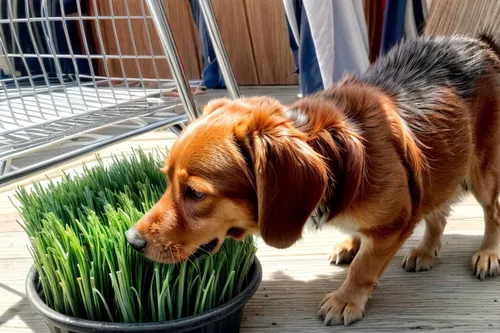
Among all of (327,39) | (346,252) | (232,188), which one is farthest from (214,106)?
(327,39)

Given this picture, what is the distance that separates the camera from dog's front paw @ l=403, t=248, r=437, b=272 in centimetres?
157

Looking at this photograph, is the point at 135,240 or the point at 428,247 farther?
the point at 428,247

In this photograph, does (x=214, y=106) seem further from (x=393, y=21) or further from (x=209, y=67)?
(x=209, y=67)

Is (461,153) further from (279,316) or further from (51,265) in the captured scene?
(51,265)

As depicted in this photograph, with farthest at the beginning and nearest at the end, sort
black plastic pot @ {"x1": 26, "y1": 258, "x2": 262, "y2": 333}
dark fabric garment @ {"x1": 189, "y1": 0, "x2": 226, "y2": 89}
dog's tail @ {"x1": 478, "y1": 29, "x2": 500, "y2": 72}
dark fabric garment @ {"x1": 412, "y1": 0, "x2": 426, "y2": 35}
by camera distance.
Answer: dark fabric garment @ {"x1": 189, "y1": 0, "x2": 226, "y2": 89}
dark fabric garment @ {"x1": 412, "y1": 0, "x2": 426, "y2": 35}
dog's tail @ {"x1": 478, "y1": 29, "x2": 500, "y2": 72}
black plastic pot @ {"x1": 26, "y1": 258, "x2": 262, "y2": 333}

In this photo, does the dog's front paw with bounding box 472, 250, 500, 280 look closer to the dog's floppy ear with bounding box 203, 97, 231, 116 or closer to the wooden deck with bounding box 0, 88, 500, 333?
the wooden deck with bounding box 0, 88, 500, 333

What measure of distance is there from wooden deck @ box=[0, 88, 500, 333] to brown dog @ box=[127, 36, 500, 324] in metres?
0.05

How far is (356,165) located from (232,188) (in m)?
0.27

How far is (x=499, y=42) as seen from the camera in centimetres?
159

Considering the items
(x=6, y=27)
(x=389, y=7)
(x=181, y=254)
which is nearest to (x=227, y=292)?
(x=181, y=254)

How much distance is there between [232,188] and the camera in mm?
1166

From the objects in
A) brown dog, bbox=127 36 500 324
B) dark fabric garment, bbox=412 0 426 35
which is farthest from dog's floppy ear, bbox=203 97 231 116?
dark fabric garment, bbox=412 0 426 35

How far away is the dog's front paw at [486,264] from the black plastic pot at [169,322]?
0.64 meters

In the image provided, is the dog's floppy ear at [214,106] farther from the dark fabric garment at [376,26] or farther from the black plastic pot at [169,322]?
the dark fabric garment at [376,26]
